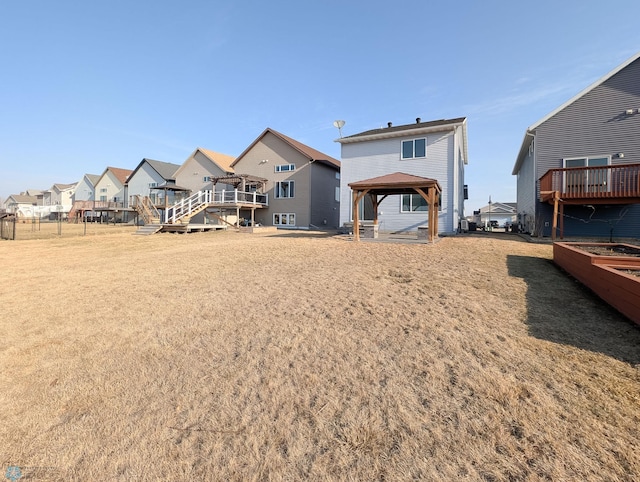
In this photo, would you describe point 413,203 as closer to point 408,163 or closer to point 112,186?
point 408,163

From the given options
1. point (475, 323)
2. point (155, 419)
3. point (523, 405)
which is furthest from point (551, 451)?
point (155, 419)

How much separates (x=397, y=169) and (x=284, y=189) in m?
11.7

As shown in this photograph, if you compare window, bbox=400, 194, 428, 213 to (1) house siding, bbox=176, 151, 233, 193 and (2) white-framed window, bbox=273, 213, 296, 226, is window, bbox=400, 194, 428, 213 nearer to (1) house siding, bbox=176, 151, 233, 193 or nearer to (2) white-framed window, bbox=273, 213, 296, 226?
(2) white-framed window, bbox=273, 213, 296, 226

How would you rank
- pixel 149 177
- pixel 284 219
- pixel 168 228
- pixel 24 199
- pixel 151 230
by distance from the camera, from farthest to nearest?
pixel 24 199 < pixel 149 177 < pixel 284 219 < pixel 168 228 < pixel 151 230

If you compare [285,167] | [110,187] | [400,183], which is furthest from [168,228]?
[110,187]

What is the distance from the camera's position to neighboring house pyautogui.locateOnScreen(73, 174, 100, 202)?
1894 inches

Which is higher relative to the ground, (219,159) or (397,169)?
(219,159)

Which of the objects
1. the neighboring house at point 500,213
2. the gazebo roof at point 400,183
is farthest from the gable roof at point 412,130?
the neighboring house at point 500,213

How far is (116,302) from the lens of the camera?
6.14m

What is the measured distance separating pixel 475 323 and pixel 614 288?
93.2 inches

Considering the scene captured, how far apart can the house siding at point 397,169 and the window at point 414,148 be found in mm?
225

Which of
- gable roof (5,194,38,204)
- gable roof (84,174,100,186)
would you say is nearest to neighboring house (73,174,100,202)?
gable roof (84,174,100,186)

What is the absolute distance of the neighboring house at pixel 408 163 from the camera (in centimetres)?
1642

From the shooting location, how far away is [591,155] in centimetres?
1365
